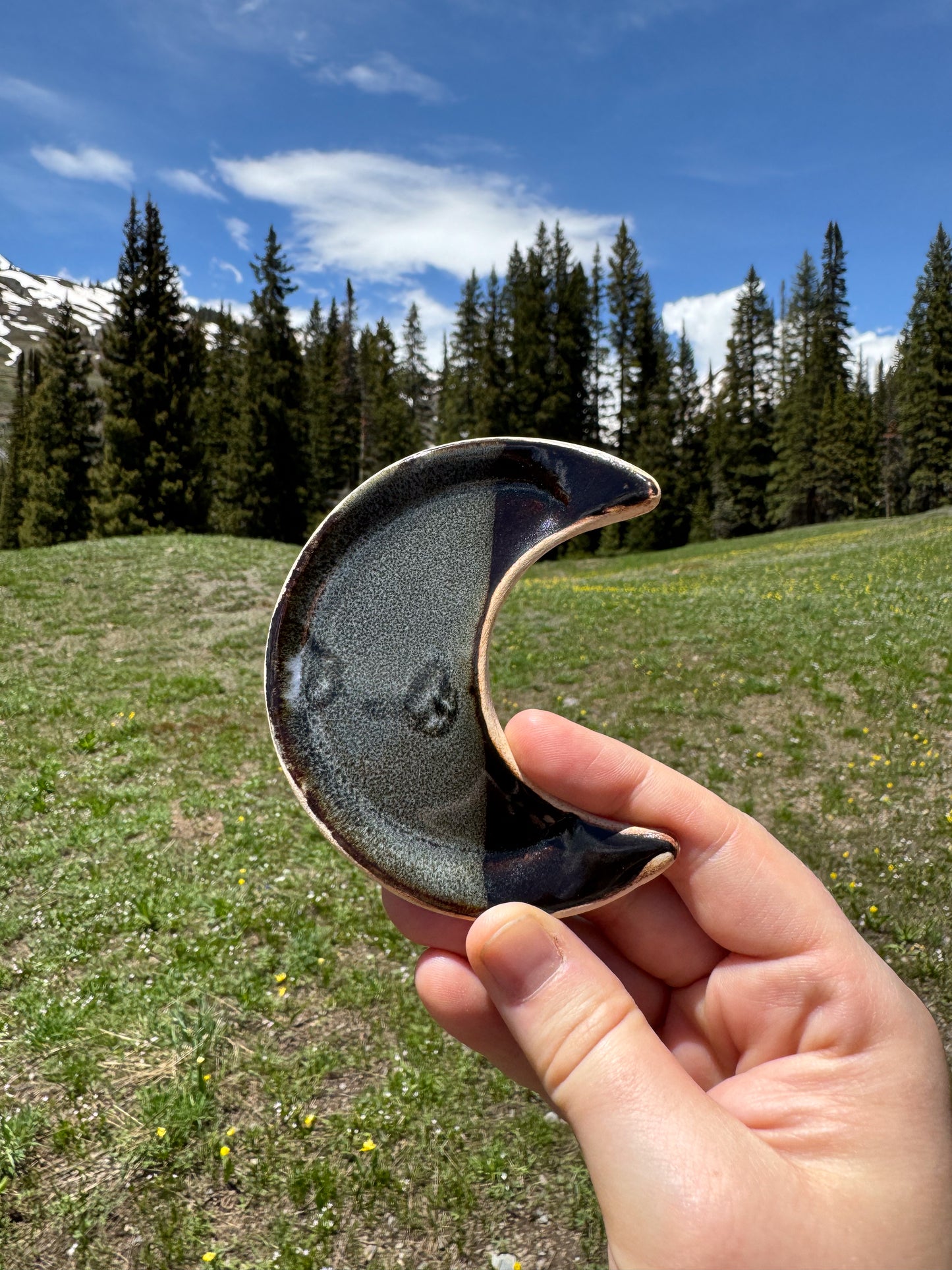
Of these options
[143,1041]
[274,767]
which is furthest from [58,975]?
[274,767]

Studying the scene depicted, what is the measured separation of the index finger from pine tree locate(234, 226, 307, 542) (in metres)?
36.7

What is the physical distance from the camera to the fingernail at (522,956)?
1.67 m

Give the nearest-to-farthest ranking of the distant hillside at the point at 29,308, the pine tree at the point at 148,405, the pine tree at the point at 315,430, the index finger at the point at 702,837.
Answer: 1. the index finger at the point at 702,837
2. the pine tree at the point at 148,405
3. the pine tree at the point at 315,430
4. the distant hillside at the point at 29,308

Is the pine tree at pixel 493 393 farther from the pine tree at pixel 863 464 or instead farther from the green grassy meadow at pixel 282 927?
the green grassy meadow at pixel 282 927

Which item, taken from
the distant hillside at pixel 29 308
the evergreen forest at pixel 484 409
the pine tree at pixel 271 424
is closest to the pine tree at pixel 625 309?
the evergreen forest at pixel 484 409

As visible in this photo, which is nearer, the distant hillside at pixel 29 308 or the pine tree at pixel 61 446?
the pine tree at pixel 61 446

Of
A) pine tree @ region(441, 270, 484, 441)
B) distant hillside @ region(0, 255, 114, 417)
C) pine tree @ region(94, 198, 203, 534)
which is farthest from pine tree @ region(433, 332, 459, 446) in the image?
distant hillside @ region(0, 255, 114, 417)

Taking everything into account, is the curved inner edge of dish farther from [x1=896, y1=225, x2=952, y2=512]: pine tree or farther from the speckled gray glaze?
[x1=896, y1=225, x2=952, y2=512]: pine tree

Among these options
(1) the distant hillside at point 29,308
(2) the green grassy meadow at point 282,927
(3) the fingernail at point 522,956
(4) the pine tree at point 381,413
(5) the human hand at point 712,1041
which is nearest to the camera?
(5) the human hand at point 712,1041

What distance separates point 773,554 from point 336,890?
29213mm

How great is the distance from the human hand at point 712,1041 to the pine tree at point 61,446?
1616 inches

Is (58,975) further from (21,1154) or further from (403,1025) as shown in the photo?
(403,1025)

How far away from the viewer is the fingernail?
1666 millimetres

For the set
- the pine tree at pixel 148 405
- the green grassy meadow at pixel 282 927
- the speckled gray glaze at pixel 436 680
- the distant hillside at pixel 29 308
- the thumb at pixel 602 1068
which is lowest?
the green grassy meadow at pixel 282 927
